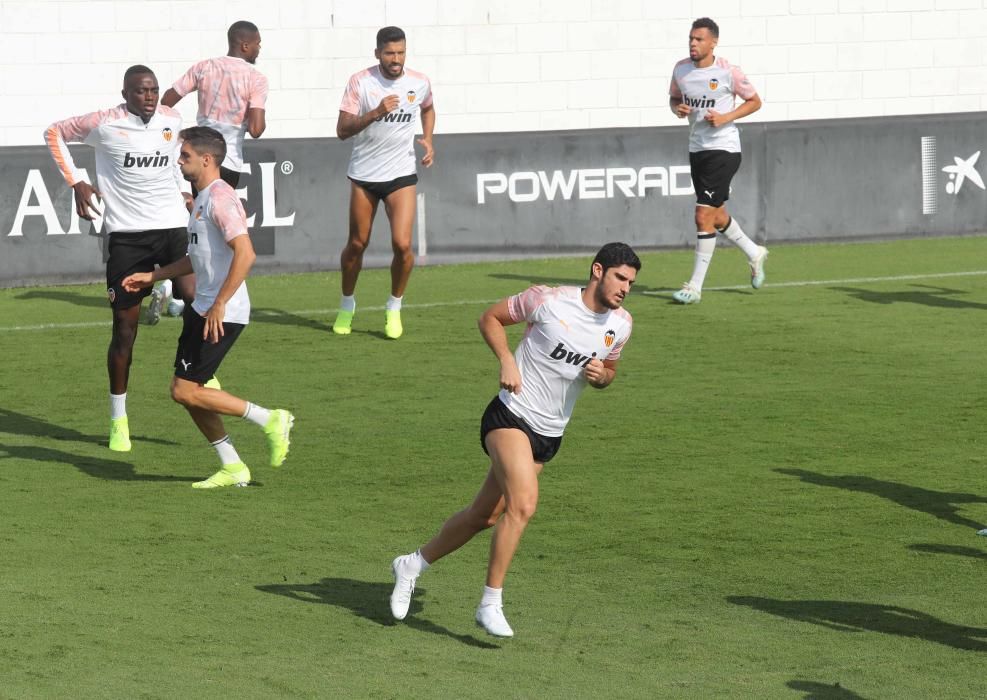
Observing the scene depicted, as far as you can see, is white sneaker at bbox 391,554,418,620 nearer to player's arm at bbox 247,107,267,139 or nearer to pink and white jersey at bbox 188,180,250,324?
pink and white jersey at bbox 188,180,250,324

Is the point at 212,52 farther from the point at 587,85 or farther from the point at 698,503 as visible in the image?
the point at 698,503

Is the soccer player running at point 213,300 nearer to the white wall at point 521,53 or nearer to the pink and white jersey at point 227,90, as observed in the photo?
the pink and white jersey at point 227,90

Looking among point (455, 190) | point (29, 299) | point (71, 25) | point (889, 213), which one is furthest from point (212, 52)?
point (889, 213)

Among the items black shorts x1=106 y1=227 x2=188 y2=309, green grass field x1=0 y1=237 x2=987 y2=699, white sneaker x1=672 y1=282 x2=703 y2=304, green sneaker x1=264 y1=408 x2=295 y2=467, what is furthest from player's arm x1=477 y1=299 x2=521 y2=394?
white sneaker x1=672 y1=282 x2=703 y2=304

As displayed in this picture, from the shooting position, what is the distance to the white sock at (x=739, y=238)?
15.5 m

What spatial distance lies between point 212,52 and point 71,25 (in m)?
1.63

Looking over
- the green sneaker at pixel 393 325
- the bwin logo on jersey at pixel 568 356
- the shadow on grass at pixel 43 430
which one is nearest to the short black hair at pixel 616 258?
the bwin logo on jersey at pixel 568 356

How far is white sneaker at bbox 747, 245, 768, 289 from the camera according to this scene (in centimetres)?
1583

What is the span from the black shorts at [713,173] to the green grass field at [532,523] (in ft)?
3.71

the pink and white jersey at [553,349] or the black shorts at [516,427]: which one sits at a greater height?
the pink and white jersey at [553,349]

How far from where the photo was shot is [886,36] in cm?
2172

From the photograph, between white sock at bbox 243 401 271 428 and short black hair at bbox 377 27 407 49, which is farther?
short black hair at bbox 377 27 407 49

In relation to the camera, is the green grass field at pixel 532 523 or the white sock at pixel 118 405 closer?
the green grass field at pixel 532 523

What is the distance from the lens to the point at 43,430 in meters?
10.9
